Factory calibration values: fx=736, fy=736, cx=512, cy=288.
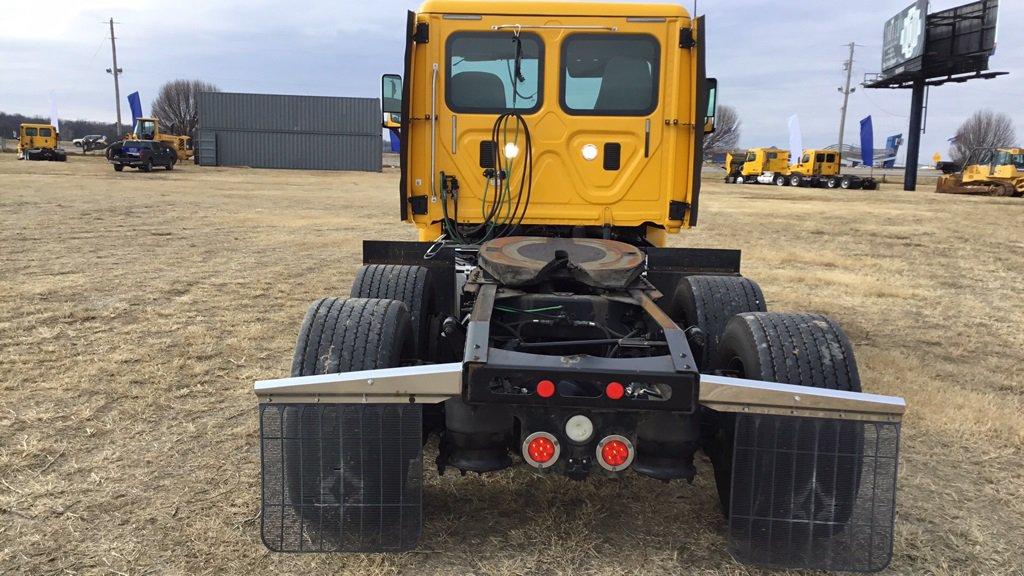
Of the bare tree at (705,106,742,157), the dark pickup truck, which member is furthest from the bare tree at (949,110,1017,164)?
the dark pickup truck

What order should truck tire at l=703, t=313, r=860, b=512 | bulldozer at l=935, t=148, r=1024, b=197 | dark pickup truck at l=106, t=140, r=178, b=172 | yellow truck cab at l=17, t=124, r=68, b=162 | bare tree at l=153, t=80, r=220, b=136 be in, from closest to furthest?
truck tire at l=703, t=313, r=860, b=512 < bulldozer at l=935, t=148, r=1024, b=197 < dark pickup truck at l=106, t=140, r=178, b=172 < yellow truck cab at l=17, t=124, r=68, b=162 < bare tree at l=153, t=80, r=220, b=136

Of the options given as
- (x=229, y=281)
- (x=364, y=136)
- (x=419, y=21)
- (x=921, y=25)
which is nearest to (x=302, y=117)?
(x=364, y=136)

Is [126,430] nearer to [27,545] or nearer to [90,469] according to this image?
[90,469]

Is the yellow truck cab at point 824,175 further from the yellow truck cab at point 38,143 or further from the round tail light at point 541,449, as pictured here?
the yellow truck cab at point 38,143

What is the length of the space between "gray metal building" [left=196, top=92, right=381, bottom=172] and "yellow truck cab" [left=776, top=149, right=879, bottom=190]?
2699 centimetres

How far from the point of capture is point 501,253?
390 centimetres

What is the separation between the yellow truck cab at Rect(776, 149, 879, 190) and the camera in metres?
40.8

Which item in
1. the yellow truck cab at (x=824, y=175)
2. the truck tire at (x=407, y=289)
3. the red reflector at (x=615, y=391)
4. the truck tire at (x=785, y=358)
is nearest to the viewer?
the red reflector at (x=615, y=391)

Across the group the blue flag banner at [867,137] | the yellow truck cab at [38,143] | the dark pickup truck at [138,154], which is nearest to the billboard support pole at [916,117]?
the blue flag banner at [867,137]

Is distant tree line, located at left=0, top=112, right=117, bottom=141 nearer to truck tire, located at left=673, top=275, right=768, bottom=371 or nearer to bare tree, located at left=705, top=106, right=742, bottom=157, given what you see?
bare tree, located at left=705, top=106, right=742, bottom=157

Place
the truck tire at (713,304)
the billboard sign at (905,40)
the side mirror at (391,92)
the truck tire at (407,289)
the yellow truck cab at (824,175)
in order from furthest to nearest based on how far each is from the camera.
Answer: the yellow truck cab at (824,175) → the billboard sign at (905,40) → the side mirror at (391,92) → the truck tire at (407,289) → the truck tire at (713,304)

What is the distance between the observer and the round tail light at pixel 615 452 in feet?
8.96

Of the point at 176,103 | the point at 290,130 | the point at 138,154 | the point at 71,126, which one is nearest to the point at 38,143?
the point at 138,154

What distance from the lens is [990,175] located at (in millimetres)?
32094
